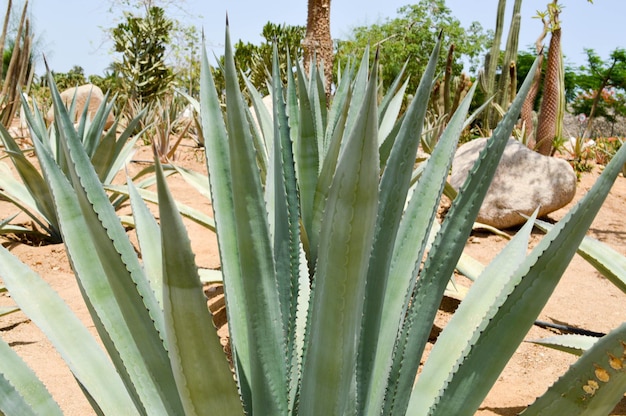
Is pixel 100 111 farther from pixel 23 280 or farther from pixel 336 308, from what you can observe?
pixel 336 308

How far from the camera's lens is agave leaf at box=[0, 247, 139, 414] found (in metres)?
1.10

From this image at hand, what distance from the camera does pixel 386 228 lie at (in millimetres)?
943

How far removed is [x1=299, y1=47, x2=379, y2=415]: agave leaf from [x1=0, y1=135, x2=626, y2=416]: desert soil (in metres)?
1.36

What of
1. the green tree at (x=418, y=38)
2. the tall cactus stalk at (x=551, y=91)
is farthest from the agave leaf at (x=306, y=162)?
the green tree at (x=418, y=38)

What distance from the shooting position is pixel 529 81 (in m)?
1.02

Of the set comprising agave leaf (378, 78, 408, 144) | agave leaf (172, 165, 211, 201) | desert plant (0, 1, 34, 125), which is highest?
desert plant (0, 1, 34, 125)

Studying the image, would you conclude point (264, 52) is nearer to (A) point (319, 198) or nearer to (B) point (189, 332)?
(A) point (319, 198)

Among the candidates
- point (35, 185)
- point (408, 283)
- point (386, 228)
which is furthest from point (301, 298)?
point (35, 185)

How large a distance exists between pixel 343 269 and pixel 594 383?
15.7 inches

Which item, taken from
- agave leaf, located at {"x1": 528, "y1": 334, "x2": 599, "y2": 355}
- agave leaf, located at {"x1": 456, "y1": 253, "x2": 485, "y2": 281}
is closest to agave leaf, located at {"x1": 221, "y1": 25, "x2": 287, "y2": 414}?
agave leaf, located at {"x1": 528, "y1": 334, "x2": 599, "y2": 355}

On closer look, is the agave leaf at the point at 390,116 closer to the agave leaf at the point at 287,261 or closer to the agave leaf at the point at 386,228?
the agave leaf at the point at 287,261

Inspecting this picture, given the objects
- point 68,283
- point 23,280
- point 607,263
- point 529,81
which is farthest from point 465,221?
point 68,283

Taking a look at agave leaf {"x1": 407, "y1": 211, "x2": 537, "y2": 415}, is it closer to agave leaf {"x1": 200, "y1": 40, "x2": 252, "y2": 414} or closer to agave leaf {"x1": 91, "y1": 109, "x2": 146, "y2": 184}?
agave leaf {"x1": 200, "y1": 40, "x2": 252, "y2": 414}

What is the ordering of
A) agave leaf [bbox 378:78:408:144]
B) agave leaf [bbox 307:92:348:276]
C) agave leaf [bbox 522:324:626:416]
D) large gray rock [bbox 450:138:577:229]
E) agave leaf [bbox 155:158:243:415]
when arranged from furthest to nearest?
large gray rock [bbox 450:138:577:229] < agave leaf [bbox 378:78:408:144] < agave leaf [bbox 307:92:348:276] < agave leaf [bbox 522:324:626:416] < agave leaf [bbox 155:158:243:415]
